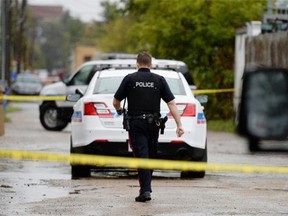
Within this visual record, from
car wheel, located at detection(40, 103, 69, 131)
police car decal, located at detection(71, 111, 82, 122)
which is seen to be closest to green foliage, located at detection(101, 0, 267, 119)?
car wheel, located at detection(40, 103, 69, 131)

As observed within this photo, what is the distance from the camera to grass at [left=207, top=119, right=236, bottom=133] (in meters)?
28.0

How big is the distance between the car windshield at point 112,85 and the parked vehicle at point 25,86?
51256 mm

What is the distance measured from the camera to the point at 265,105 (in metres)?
5.13

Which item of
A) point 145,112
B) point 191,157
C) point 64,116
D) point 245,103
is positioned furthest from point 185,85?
point 64,116

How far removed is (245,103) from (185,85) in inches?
354

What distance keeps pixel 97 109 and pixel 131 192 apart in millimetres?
1875

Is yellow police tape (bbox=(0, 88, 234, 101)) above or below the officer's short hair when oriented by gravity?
below

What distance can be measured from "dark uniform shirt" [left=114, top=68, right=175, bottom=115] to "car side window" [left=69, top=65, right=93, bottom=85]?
47.1ft

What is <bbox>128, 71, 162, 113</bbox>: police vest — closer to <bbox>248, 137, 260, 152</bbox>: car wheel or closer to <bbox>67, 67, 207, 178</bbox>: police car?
<bbox>67, 67, 207, 178</bbox>: police car

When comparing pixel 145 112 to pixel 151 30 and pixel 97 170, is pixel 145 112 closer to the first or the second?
pixel 97 170

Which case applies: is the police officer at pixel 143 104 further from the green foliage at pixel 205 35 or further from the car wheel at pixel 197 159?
the green foliage at pixel 205 35

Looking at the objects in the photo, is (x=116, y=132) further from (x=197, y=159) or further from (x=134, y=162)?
(x=134, y=162)

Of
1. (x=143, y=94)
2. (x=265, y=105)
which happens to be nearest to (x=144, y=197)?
(x=143, y=94)

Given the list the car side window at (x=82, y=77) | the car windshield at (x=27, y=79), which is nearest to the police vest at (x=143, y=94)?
the car side window at (x=82, y=77)
